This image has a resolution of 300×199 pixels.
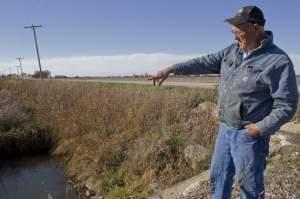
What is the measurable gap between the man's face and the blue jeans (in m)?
0.65

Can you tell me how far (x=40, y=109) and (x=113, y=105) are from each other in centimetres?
470

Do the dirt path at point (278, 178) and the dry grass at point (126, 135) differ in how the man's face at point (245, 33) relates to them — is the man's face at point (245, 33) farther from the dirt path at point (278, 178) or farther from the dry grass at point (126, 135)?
the dry grass at point (126, 135)

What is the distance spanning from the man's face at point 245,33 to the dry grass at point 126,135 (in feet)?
11.9

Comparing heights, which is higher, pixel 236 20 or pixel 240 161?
pixel 236 20

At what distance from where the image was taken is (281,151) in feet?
17.2

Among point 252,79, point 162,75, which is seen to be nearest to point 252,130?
point 252,79

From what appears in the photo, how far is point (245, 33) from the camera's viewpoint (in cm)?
271

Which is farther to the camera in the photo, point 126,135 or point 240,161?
point 126,135

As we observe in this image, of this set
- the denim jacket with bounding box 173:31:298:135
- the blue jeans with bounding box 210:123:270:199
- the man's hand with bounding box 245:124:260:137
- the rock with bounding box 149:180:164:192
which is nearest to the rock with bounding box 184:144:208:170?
the rock with bounding box 149:180:164:192

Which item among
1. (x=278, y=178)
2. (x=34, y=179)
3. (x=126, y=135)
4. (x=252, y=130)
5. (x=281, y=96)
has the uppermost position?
(x=281, y=96)

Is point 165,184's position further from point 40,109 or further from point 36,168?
point 40,109

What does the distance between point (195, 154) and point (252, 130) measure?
375 cm

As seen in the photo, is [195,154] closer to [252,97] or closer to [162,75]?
[162,75]

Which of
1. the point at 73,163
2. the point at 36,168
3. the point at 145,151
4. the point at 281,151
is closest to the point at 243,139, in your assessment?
the point at 281,151
